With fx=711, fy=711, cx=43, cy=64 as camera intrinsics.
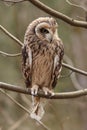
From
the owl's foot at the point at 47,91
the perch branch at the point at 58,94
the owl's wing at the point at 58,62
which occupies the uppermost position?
the perch branch at the point at 58,94

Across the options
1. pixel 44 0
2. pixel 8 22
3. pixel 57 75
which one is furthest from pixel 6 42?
pixel 57 75

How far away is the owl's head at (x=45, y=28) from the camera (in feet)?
20.2

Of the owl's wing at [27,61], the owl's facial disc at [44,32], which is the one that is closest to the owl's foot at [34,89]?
the owl's wing at [27,61]

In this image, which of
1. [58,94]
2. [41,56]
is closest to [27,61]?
[41,56]

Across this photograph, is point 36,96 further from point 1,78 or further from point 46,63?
point 1,78

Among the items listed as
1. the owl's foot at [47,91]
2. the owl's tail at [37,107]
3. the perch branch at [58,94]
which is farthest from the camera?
the owl's tail at [37,107]

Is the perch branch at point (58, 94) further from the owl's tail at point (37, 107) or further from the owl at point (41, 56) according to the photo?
the owl's tail at point (37, 107)

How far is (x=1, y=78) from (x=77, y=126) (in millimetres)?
1660

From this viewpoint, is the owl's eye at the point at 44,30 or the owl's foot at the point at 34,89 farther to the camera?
the owl's eye at the point at 44,30

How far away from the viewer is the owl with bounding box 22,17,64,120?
6.19 metres

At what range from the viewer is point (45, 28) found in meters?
6.18

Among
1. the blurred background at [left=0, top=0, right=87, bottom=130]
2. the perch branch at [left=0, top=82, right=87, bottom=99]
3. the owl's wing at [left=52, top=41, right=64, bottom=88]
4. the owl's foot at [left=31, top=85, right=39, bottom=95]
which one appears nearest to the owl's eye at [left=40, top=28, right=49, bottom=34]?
the owl's wing at [left=52, top=41, right=64, bottom=88]

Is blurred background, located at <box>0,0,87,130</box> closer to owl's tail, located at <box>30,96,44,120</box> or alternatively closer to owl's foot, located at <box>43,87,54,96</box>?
owl's tail, located at <box>30,96,44,120</box>

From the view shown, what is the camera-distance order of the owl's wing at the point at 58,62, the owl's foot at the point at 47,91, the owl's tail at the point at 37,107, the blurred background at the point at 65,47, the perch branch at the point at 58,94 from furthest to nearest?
the blurred background at the point at 65,47 < the owl's tail at the point at 37,107 < the owl's wing at the point at 58,62 < the owl's foot at the point at 47,91 < the perch branch at the point at 58,94
